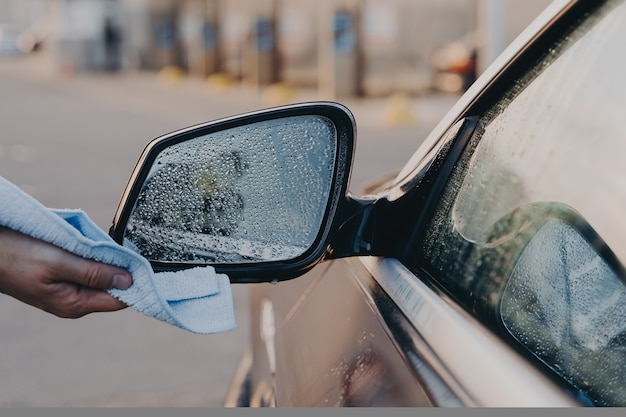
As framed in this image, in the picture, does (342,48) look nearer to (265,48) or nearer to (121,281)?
(265,48)

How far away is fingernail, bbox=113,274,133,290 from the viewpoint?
1.34 meters

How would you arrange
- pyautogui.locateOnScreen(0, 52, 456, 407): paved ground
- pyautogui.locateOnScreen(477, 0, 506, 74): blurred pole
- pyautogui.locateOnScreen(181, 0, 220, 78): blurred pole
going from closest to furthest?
pyautogui.locateOnScreen(0, 52, 456, 407): paved ground
pyautogui.locateOnScreen(477, 0, 506, 74): blurred pole
pyautogui.locateOnScreen(181, 0, 220, 78): blurred pole

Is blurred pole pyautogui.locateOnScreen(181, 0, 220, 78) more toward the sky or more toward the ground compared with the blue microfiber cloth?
more toward the ground

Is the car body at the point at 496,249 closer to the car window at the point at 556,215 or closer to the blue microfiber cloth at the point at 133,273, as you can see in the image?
the car window at the point at 556,215

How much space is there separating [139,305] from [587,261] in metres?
0.64

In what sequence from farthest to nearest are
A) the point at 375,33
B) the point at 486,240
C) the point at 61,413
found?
the point at 375,33 < the point at 486,240 < the point at 61,413

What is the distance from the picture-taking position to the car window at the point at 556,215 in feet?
4.22

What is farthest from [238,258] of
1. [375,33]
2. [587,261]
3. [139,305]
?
[375,33]

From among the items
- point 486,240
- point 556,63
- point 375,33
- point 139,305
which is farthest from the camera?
point 375,33

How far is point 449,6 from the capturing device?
65.2ft

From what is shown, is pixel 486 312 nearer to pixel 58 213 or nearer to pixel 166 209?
pixel 166 209

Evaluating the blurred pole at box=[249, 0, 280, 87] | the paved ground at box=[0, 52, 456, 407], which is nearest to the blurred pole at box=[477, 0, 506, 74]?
the paved ground at box=[0, 52, 456, 407]

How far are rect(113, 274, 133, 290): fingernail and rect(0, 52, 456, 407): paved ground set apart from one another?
2.74 m

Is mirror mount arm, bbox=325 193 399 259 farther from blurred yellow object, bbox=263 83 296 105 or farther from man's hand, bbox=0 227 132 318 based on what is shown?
blurred yellow object, bbox=263 83 296 105
